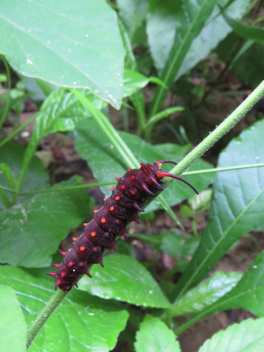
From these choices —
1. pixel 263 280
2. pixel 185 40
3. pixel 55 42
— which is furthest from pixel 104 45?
pixel 185 40

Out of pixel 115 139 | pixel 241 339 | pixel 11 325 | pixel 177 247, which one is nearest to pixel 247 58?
pixel 177 247

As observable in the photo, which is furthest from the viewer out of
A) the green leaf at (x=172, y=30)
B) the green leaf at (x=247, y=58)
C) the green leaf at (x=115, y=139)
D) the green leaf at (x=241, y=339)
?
the green leaf at (x=247, y=58)

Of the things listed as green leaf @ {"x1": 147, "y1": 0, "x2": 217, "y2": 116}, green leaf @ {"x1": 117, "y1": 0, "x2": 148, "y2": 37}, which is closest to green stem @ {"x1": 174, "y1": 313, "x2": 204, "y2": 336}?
green leaf @ {"x1": 147, "y1": 0, "x2": 217, "y2": 116}

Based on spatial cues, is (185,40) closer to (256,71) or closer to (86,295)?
(256,71)

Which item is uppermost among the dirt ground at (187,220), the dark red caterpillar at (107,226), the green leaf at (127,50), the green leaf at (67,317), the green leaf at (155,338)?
the green leaf at (127,50)

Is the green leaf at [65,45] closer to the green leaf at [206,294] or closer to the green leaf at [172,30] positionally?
the green leaf at [206,294]

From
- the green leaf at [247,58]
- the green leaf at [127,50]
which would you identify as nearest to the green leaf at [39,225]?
the green leaf at [127,50]
